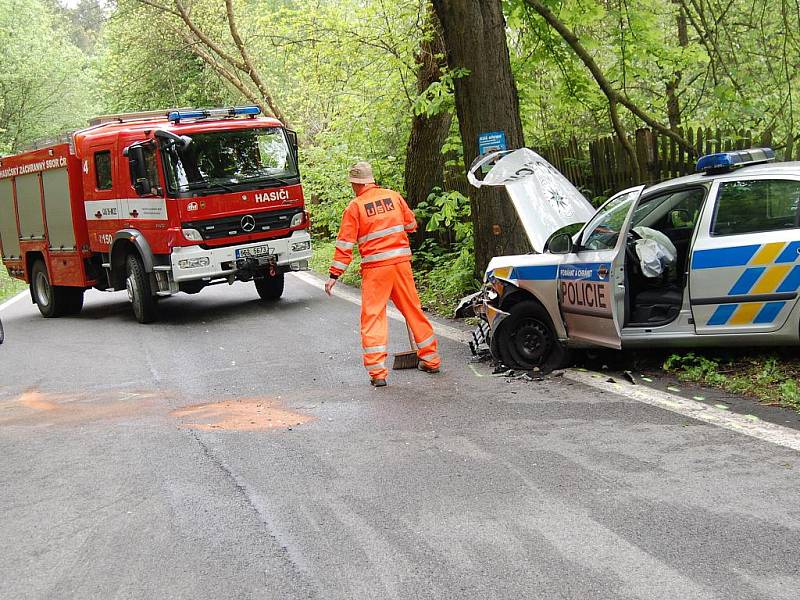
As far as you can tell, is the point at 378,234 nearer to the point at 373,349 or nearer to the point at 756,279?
the point at 373,349

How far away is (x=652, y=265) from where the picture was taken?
7445 mm

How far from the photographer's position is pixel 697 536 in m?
4.17

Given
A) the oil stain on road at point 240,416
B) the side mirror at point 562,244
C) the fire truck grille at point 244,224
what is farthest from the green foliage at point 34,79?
the side mirror at point 562,244

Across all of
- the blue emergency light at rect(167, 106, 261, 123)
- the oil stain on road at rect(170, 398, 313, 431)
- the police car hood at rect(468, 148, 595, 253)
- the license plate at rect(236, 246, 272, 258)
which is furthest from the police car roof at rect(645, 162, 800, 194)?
the blue emergency light at rect(167, 106, 261, 123)

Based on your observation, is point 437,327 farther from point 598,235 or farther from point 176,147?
point 176,147

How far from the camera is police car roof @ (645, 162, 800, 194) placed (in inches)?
262

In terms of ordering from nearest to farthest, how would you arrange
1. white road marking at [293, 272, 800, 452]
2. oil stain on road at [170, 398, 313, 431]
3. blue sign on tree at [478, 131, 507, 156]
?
white road marking at [293, 272, 800, 452] → oil stain on road at [170, 398, 313, 431] → blue sign on tree at [478, 131, 507, 156]

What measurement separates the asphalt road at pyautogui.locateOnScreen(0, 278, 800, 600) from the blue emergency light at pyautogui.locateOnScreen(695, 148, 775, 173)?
187 centimetres

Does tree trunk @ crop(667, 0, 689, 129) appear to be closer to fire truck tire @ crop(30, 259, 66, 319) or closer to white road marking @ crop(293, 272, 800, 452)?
white road marking @ crop(293, 272, 800, 452)

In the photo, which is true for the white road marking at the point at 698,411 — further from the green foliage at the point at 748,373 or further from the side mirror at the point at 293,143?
the side mirror at the point at 293,143

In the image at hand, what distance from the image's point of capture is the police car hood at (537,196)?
26.7 feet

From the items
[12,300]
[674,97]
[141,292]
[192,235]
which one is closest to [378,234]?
[192,235]

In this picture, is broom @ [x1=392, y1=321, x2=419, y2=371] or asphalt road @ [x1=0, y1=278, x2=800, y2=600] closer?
asphalt road @ [x1=0, y1=278, x2=800, y2=600]

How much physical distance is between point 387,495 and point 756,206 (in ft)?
11.5
